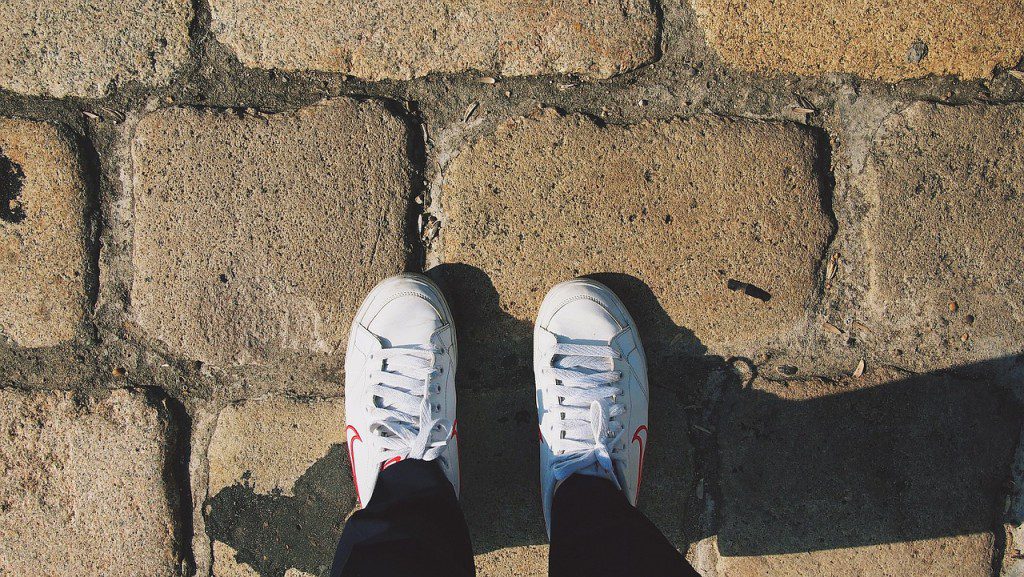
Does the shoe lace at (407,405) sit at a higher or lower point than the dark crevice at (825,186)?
lower

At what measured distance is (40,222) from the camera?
5.41 feet

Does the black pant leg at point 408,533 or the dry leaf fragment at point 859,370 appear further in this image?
the dry leaf fragment at point 859,370

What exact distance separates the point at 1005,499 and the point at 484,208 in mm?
1762

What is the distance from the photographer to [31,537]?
1.70 m

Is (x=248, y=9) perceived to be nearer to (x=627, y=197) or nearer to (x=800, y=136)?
(x=627, y=197)

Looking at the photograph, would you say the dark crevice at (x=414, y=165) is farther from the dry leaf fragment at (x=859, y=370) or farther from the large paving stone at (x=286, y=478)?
the dry leaf fragment at (x=859, y=370)

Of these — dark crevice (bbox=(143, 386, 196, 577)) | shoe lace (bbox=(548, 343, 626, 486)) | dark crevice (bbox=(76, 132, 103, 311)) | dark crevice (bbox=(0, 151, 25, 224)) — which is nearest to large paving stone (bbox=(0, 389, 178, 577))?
dark crevice (bbox=(143, 386, 196, 577))

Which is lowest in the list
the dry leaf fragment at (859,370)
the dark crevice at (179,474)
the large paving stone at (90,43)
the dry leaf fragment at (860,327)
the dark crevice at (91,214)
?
the dark crevice at (179,474)

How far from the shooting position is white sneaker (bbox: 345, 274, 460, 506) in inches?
63.7

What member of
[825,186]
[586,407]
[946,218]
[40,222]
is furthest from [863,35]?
[40,222]

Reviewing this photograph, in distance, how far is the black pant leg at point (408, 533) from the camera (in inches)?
50.2

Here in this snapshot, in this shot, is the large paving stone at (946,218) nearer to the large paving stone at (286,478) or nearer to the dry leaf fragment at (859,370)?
the dry leaf fragment at (859,370)

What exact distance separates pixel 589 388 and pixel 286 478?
922 millimetres

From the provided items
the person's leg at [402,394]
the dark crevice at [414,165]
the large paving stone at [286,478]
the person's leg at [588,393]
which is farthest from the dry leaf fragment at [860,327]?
the large paving stone at [286,478]
